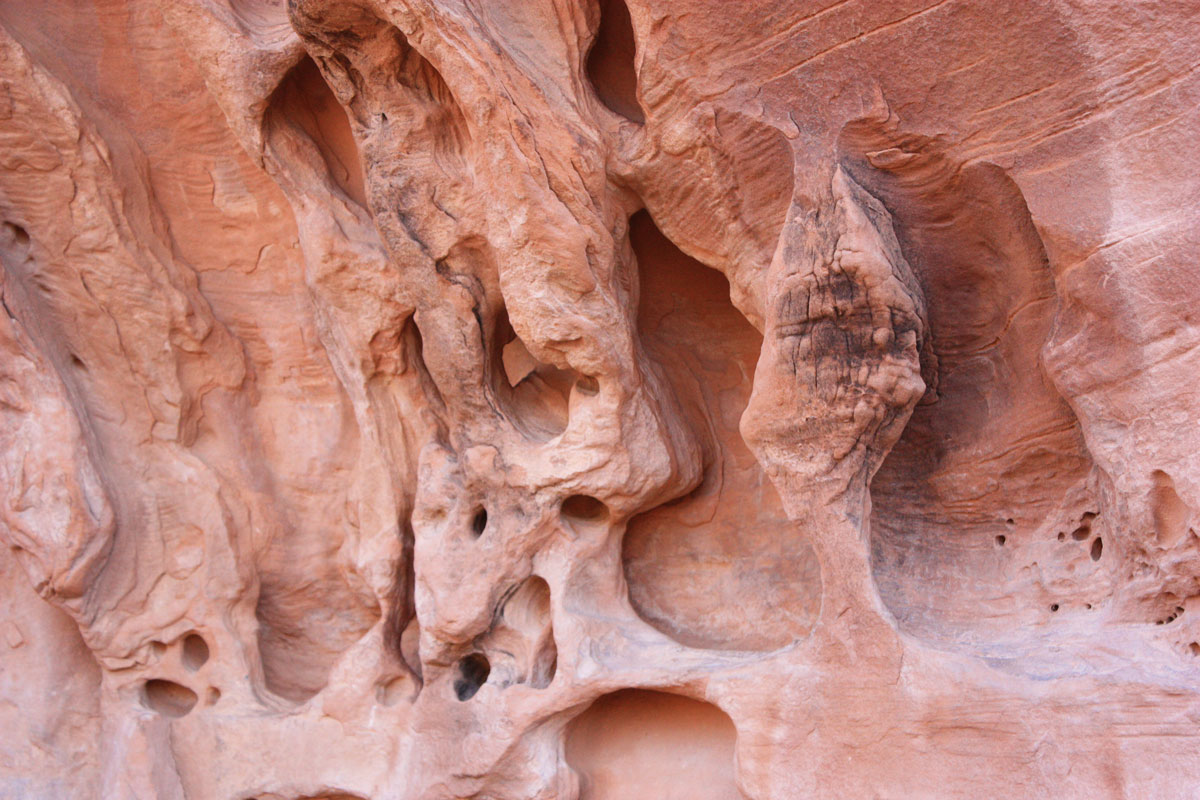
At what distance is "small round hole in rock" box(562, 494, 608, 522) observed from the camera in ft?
8.92

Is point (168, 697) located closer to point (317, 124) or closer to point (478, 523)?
point (478, 523)

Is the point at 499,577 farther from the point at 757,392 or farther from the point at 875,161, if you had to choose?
the point at 875,161

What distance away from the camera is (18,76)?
2.91 meters

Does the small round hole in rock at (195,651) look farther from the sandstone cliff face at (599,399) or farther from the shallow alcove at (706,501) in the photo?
the shallow alcove at (706,501)

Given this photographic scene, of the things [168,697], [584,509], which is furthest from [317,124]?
[168,697]

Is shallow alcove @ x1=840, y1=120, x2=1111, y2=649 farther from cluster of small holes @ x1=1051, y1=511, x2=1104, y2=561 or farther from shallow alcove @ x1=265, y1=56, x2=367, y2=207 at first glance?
shallow alcove @ x1=265, y1=56, x2=367, y2=207

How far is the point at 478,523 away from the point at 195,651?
42.5 inches

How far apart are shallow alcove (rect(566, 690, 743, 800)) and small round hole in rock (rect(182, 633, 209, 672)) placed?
49.3 inches

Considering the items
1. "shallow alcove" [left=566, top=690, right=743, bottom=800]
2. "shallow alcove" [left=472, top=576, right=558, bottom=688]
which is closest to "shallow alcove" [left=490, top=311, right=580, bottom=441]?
"shallow alcove" [left=472, top=576, right=558, bottom=688]

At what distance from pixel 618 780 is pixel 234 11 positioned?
230 cm

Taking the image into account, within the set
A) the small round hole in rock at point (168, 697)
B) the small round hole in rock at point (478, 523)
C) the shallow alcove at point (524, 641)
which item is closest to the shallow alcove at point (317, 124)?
the small round hole in rock at point (478, 523)

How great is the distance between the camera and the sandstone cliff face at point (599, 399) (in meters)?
2.04

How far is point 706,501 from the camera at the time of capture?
2.84 metres

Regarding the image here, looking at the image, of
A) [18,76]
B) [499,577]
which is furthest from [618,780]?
[18,76]
